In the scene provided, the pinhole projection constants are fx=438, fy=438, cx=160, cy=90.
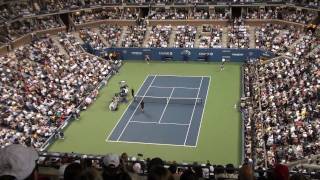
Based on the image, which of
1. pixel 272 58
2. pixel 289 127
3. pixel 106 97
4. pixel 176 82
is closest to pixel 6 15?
pixel 106 97

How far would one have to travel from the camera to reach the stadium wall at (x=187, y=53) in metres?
45.7

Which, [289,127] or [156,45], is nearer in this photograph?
[289,127]

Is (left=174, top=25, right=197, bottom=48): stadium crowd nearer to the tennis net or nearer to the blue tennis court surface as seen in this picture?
the blue tennis court surface

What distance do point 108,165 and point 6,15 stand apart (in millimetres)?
43974

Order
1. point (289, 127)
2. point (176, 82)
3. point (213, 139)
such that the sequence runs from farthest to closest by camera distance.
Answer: point (176, 82) < point (213, 139) < point (289, 127)

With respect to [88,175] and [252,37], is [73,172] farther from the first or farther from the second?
[252,37]

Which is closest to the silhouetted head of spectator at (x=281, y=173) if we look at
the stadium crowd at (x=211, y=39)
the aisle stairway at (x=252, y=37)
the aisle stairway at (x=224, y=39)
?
the aisle stairway at (x=252, y=37)

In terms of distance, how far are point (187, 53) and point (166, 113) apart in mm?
14691

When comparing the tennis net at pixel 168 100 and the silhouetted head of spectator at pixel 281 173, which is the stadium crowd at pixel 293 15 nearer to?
the tennis net at pixel 168 100

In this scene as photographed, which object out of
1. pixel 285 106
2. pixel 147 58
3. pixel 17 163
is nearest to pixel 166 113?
pixel 285 106

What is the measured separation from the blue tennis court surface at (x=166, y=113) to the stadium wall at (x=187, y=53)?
18.1 feet

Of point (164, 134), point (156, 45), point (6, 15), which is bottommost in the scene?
point (164, 134)

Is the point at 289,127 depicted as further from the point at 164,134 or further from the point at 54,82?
the point at 54,82

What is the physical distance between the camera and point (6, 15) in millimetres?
47188
